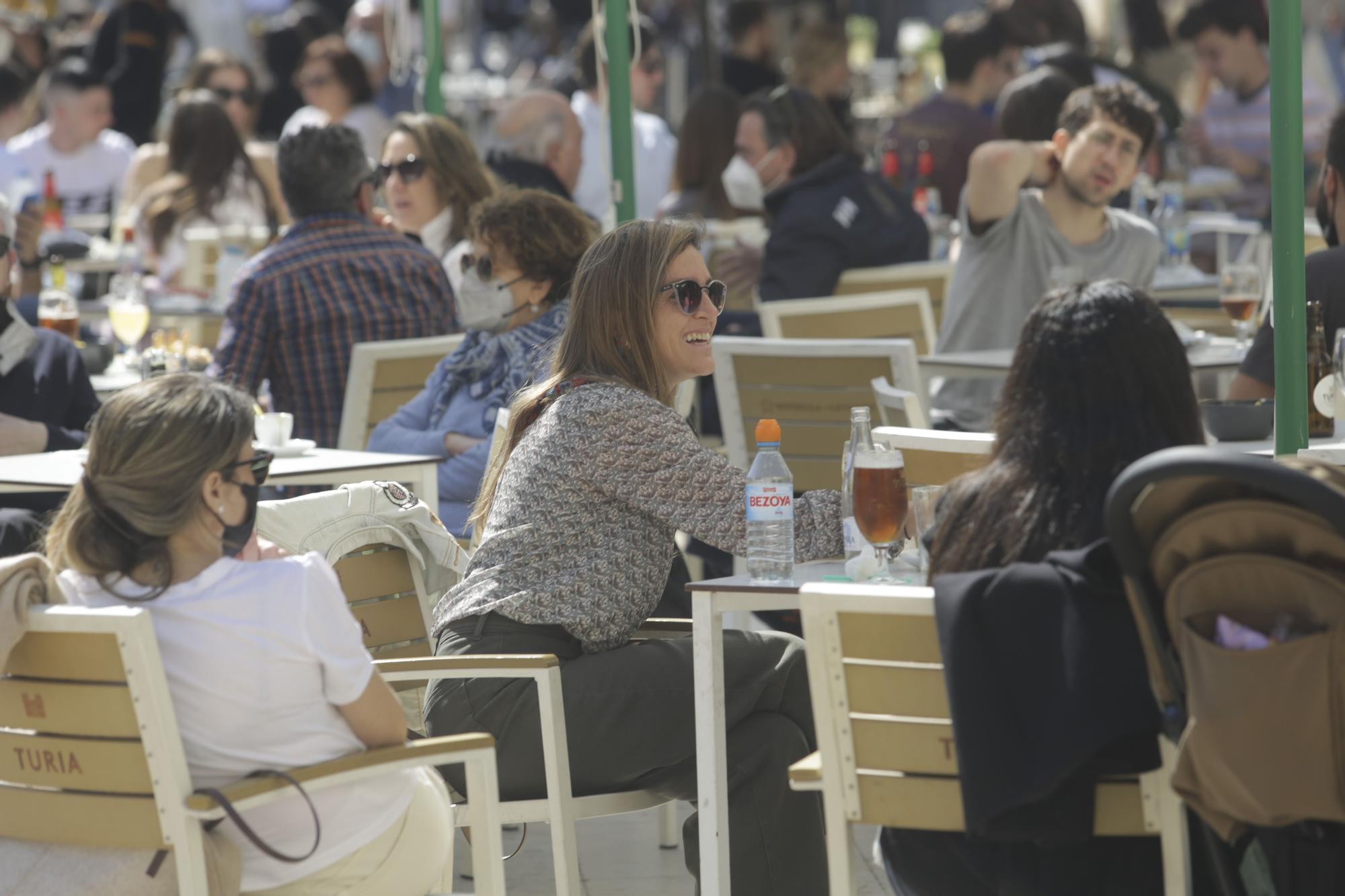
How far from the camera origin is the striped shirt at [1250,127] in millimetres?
7930

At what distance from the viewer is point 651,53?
8.43 metres

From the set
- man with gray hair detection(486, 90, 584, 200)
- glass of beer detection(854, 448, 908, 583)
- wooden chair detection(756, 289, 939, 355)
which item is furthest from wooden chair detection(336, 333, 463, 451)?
man with gray hair detection(486, 90, 584, 200)

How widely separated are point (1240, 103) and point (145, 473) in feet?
21.8

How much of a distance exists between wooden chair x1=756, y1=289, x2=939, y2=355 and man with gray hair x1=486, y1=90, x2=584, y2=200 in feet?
6.65

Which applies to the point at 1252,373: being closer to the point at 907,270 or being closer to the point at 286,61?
the point at 907,270

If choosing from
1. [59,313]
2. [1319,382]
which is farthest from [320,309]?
[1319,382]

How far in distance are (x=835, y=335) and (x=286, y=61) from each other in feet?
24.4

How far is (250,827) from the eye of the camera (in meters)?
2.33

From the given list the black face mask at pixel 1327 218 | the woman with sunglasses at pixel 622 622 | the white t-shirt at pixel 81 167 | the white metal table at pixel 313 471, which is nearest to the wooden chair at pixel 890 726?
the woman with sunglasses at pixel 622 622

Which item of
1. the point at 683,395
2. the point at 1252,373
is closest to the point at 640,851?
the point at 683,395

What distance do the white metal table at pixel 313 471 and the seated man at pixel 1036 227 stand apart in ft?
5.83

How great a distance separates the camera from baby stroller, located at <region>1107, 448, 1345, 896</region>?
1.83 m

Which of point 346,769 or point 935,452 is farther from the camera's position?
point 935,452

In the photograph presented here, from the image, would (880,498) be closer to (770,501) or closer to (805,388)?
(770,501)
